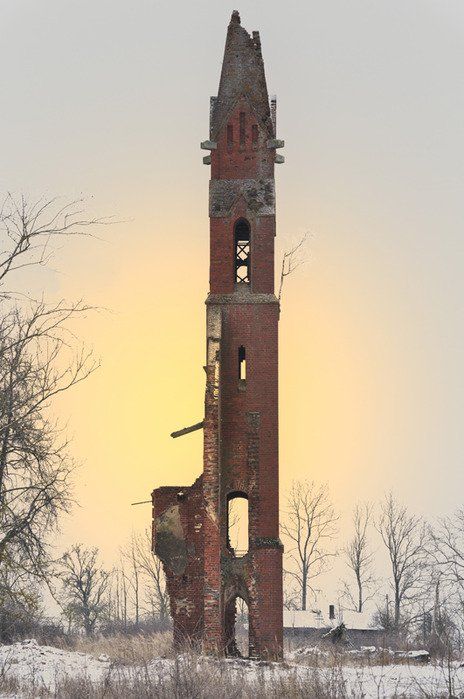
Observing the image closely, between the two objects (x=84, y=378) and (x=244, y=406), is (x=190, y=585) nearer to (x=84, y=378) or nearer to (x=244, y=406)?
(x=244, y=406)

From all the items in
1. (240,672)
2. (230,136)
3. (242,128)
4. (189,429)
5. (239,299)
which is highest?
(242,128)

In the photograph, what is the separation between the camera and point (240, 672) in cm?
2116

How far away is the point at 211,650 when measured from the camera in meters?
28.4

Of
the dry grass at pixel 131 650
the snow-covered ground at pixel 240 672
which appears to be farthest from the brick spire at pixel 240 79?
the snow-covered ground at pixel 240 672

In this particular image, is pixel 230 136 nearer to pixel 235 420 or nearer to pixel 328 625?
pixel 235 420

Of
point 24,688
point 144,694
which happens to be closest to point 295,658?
point 24,688

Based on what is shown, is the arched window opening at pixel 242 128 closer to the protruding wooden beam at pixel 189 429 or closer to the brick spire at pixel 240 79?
the brick spire at pixel 240 79

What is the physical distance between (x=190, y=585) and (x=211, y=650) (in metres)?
2.06

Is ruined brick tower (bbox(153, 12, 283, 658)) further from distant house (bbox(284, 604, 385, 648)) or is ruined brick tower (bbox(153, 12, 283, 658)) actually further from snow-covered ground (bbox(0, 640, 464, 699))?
distant house (bbox(284, 604, 385, 648))

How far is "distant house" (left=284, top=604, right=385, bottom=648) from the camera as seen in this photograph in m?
49.7

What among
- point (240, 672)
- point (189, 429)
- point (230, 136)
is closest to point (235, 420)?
point (189, 429)

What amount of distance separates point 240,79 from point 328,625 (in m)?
28.4

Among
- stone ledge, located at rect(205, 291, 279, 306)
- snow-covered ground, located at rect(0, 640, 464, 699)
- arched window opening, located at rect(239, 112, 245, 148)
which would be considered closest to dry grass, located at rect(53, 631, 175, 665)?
snow-covered ground, located at rect(0, 640, 464, 699)

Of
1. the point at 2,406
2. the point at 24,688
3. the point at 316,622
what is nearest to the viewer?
the point at 2,406
